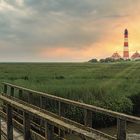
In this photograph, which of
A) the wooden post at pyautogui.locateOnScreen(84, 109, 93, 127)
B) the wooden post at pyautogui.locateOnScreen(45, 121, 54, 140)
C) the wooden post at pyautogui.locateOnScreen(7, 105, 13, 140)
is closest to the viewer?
the wooden post at pyautogui.locateOnScreen(45, 121, 54, 140)

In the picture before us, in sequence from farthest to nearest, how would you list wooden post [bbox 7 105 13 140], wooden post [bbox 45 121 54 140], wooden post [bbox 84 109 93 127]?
wooden post [bbox 7 105 13 140] → wooden post [bbox 84 109 93 127] → wooden post [bbox 45 121 54 140]

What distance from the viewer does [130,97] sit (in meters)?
25.2

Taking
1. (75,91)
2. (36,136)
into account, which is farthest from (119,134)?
(75,91)

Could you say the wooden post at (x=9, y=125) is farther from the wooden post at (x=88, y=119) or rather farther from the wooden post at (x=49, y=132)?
the wooden post at (x=49, y=132)

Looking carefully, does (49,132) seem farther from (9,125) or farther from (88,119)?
(9,125)

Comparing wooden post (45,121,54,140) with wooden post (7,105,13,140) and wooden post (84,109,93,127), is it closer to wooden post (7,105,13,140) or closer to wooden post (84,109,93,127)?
wooden post (84,109,93,127)

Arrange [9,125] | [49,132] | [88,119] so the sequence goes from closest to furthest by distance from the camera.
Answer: [49,132] → [88,119] → [9,125]

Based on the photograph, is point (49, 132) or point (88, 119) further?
point (88, 119)

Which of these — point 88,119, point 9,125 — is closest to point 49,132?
point 88,119

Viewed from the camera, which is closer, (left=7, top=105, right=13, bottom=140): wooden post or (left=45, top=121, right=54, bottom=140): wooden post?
(left=45, top=121, right=54, bottom=140): wooden post

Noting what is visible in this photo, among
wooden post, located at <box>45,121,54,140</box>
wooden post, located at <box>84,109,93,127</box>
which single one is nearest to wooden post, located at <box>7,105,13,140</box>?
wooden post, located at <box>84,109,93,127</box>

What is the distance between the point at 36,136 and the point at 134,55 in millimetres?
179386

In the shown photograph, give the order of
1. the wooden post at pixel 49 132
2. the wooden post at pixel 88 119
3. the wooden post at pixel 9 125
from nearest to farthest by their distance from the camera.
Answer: the wooden post at pixel 49 132
the wooden post at pixel 88 119
the wooden post at pixel 9 125

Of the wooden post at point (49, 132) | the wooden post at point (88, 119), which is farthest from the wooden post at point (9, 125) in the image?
the wooden post at point (49, 132)
